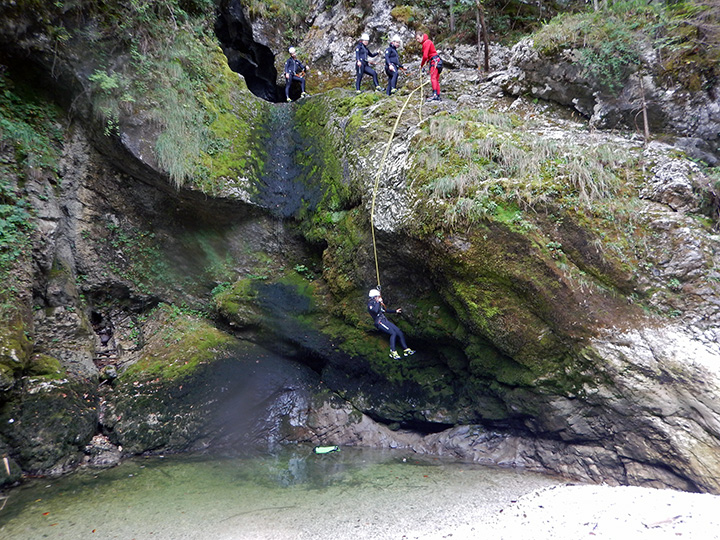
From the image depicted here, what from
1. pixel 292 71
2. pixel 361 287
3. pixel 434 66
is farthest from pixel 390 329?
pixel 292 71

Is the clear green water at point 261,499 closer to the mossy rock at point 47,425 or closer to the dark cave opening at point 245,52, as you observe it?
the mossy rock at point 47,425

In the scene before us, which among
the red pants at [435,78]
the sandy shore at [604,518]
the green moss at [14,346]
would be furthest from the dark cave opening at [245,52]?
the sandy shore at [604,518]

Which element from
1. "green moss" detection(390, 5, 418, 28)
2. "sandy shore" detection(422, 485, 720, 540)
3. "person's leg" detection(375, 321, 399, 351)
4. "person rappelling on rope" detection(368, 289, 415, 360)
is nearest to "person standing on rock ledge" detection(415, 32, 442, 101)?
"green moss" detection(390, 5, 418, 28)

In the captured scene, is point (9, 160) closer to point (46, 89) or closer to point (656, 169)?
point (46, 89)

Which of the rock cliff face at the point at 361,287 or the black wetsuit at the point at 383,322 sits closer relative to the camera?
the rock cliff face at the point at 361,287

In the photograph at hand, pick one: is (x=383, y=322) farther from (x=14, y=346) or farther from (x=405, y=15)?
(x=405, y=15)

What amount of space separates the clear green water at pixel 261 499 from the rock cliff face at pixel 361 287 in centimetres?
89

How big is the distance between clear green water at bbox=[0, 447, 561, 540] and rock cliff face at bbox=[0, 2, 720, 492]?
34.9 inches

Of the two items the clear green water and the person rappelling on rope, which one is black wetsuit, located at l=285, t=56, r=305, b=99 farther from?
the clear green water

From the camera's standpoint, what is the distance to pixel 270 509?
4949 millimetres

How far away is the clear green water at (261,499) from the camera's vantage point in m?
4.40

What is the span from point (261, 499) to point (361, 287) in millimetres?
4293

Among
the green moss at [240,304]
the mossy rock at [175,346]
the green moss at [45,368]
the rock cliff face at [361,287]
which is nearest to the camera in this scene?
the rock cliff face at [361,287]

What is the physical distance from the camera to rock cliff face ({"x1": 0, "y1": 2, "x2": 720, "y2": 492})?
566cm
